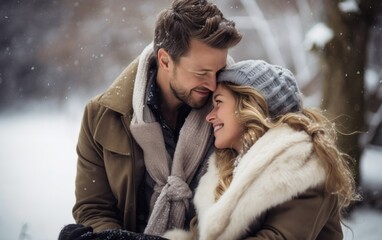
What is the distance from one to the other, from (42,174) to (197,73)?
450 cm

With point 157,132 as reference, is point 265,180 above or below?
below

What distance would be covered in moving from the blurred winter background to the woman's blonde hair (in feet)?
8.95

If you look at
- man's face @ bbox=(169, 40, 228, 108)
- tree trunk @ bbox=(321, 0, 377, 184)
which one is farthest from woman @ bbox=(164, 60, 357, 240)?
tree trunk @ bbox=(321, 0, 377, 184)

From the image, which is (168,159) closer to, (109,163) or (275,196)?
(109,163)

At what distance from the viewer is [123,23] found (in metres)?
6.71

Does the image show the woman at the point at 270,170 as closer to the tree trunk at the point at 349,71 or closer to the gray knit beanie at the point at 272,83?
the gray knit beanie at the point at 272,83

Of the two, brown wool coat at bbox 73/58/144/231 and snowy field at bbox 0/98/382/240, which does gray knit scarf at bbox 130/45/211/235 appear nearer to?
brown wool coat at bbox 73/58/144/231

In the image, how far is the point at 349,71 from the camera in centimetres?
496

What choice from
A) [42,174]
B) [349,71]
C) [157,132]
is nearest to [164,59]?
[157,132]

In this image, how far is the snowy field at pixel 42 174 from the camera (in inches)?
223

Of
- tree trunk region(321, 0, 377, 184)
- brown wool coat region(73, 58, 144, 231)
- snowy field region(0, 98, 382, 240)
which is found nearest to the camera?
brown wool coat region(73, 58, 144, 231)

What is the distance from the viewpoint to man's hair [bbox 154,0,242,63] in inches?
98.9

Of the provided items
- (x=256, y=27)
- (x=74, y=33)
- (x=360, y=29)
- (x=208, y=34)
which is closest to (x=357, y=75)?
(x=360, y=29)

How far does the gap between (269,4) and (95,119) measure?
13.2 ft
